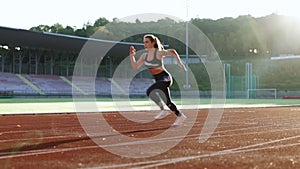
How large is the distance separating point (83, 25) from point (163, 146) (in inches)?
3685

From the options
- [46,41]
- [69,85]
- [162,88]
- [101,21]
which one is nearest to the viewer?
[162,88]

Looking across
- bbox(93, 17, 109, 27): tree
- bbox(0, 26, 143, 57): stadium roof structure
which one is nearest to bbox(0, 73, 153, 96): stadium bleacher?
bbox(0, 26, 143, 57): stadium roof structure

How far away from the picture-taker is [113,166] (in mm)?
4508

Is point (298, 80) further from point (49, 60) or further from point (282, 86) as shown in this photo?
point (49, 60)

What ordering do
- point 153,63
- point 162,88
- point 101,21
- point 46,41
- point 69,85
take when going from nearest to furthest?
point 153,63 → point 162,88 → point 46,41 → point 69,85 → point 101,21

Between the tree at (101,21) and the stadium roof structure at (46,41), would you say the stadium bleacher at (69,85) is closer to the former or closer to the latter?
the stadium roof structure at (46,41)

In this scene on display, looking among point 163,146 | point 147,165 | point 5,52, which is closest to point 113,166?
point 147,165

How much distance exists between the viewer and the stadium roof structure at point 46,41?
45562 millimetres

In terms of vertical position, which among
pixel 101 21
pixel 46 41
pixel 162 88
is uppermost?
pixel 101 21

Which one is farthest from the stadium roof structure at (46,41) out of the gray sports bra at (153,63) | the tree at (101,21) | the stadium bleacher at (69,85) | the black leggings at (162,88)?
the tree at (101,21)

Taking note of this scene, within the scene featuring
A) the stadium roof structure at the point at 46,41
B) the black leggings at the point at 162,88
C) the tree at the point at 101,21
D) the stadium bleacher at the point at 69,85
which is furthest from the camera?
the tree at the point at 101,21

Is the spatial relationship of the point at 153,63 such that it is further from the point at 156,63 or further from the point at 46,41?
the point at 46,41

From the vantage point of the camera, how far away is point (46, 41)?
50.4 m

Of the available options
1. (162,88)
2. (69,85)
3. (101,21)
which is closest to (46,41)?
(69,85)
